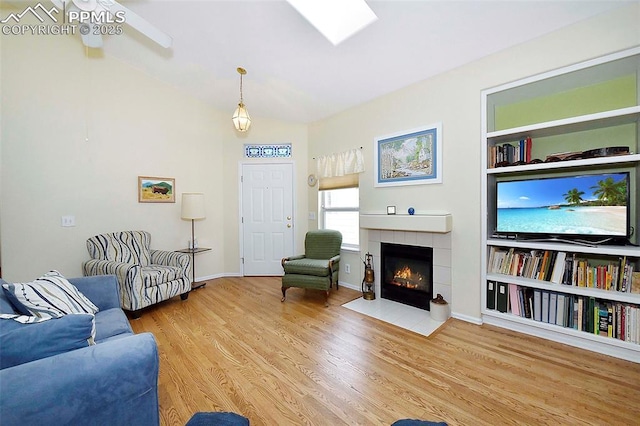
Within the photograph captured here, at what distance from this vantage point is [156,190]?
3.77m

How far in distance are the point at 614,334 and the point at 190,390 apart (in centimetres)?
326

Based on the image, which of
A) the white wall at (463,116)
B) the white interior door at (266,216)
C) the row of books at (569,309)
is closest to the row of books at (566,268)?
the row of books at (569,309)

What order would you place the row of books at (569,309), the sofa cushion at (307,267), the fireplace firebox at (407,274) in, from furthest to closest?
the sofa cushion at (307,267) → the fireplace firebox at (407,274) → the row of books at (569,309)

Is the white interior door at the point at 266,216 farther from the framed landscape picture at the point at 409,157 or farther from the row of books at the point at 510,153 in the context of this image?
the row of books at the point at 510,153

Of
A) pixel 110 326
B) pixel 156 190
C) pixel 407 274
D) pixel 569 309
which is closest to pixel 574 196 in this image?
pixel 569 309

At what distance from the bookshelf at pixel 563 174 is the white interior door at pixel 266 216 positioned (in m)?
3.00

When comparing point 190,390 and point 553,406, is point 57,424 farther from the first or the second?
point 553,406

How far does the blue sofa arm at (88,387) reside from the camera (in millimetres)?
845

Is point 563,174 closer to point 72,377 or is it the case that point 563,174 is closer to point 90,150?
point 72,377

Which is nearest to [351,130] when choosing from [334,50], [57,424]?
[334,50]

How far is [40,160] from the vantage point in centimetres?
287

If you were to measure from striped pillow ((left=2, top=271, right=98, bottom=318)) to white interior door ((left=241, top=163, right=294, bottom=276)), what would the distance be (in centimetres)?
275

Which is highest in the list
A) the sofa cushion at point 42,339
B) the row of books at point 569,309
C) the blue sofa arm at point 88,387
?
the sofa cushion at point 42,339

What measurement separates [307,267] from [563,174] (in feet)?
9.30
